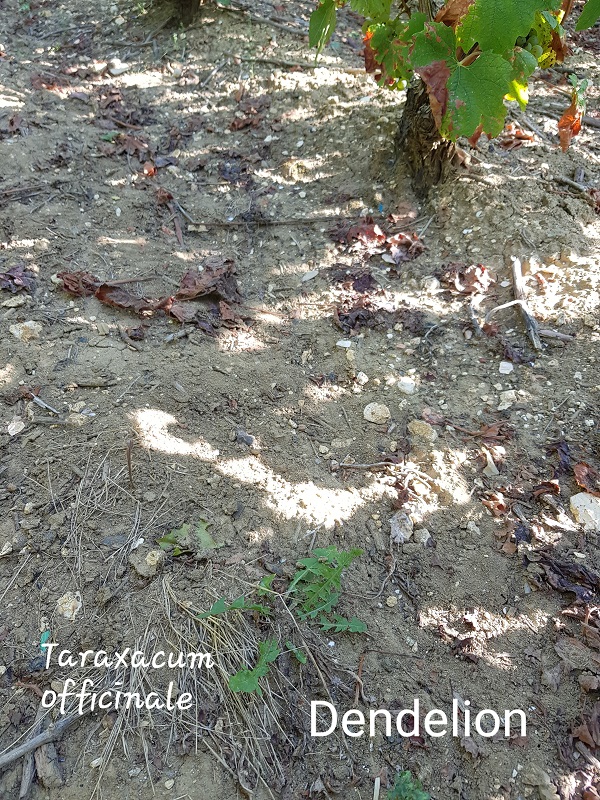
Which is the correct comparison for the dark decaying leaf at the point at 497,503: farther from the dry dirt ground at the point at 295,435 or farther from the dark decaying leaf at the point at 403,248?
the dark decaying leaf at the point at 403,248

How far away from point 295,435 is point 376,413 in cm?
39

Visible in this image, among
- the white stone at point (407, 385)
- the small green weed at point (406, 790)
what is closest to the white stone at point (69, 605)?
the small green weed at point (406, 790)

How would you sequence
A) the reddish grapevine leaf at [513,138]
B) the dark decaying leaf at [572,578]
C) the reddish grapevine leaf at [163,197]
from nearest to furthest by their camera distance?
the dark decaying leaf at [572,578]
the reddish grapevine leaf at [513,138]
the reddish grapevine leaf at [163,197]

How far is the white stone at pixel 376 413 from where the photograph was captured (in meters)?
2.63

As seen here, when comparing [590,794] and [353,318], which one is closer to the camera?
[590,794]

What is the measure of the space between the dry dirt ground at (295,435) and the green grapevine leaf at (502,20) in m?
1.44

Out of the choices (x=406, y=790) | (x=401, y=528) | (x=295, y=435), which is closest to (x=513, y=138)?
(x=295, y=435)

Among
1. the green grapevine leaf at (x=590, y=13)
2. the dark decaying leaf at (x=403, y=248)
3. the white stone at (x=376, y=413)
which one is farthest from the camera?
the dark decaying leaf at (x=403, y=248)

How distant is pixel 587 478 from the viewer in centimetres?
228

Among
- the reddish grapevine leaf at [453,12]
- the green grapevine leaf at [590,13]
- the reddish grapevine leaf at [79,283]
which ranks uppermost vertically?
the green grapevine leaf at [590,13]

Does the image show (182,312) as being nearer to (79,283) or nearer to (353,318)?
(79,283)

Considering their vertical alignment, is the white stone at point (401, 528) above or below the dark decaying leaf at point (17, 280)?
below

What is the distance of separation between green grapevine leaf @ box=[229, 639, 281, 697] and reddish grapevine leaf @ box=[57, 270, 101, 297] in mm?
2108

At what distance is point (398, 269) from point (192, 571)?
7.00ft
